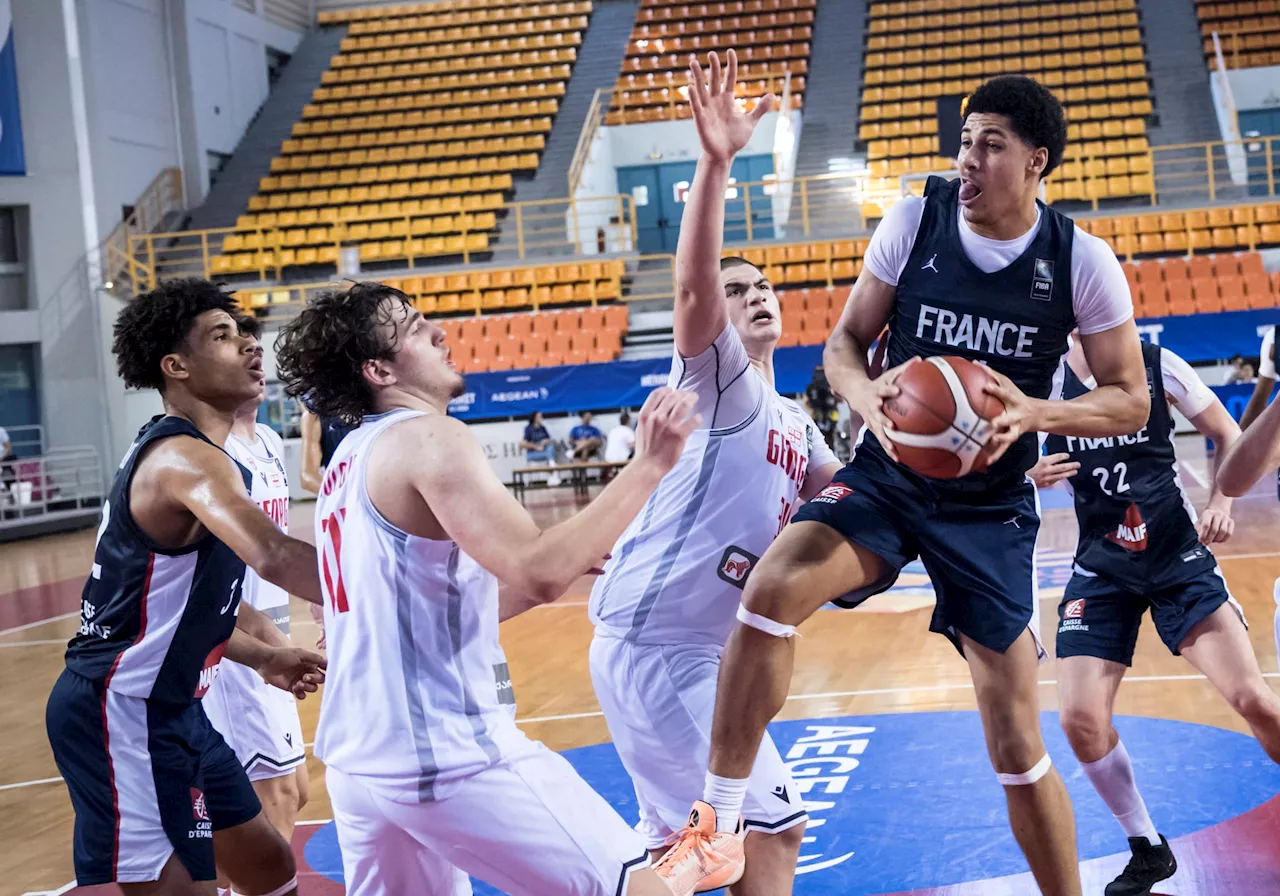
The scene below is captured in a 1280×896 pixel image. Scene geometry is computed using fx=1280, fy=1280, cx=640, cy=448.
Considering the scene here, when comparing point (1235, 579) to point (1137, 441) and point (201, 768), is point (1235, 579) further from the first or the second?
point (201, 768)

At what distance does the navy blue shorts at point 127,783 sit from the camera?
2996mm

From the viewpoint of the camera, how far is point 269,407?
68.0ft

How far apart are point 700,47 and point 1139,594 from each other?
23.4 m

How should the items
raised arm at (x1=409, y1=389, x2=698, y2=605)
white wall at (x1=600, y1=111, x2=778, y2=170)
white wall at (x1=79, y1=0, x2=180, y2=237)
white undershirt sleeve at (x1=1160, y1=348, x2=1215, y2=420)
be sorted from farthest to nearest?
white wall at (x1=600, y1=111, x2=778, y2=170) < white wall at (x1=79, y1=0, x2=180, y2=237) < white undershirt sleeve at (x1=1160, y1=348, x2=1215, y2=420) < raised arm at (x1=409, y1=389, x2=698, y2=605)

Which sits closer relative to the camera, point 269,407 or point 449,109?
point 269,407

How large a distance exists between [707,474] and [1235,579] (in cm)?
680

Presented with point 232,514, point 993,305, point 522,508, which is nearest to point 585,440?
point 993,305

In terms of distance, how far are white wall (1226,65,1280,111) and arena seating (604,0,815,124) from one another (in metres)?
7.93

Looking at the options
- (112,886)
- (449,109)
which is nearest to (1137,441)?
(112,886)

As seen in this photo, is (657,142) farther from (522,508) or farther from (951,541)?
(522,508)

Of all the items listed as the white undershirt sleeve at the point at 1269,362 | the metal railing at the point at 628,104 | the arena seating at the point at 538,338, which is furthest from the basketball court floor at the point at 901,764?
the metal railing at the point at 628,104

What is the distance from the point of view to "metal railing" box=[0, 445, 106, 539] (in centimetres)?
1819

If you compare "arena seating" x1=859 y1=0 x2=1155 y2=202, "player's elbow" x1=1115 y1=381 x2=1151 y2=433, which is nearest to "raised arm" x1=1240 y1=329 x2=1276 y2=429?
"player's elbow" x1=1115 y1=381 x2=1151 y2=433

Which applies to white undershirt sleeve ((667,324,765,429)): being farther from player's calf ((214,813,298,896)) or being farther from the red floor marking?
the red floor marking
